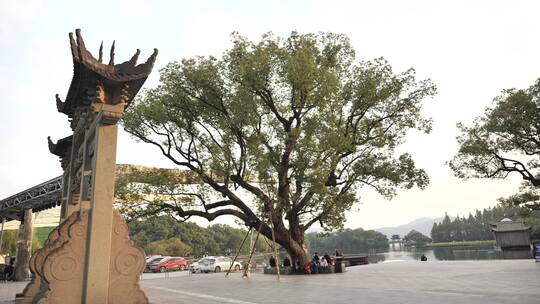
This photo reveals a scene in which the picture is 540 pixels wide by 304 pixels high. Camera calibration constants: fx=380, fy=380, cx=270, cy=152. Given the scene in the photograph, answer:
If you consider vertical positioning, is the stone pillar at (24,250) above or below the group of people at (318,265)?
above

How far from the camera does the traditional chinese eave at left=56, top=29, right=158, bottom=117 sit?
9.31 meters

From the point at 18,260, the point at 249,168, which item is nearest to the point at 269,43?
the point at 249,168

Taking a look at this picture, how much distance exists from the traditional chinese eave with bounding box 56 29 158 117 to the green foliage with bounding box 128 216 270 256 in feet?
183

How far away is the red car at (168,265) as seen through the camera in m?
33.2

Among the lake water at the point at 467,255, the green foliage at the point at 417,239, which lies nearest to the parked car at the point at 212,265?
the lake water at the point at 467,255

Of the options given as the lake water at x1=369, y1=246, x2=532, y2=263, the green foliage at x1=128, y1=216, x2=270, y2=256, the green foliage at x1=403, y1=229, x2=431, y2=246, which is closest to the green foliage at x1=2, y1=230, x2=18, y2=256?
the green foliage at x1=128, y1=216, x2=270, y2=256

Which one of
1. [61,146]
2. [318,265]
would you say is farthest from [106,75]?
[318,265]

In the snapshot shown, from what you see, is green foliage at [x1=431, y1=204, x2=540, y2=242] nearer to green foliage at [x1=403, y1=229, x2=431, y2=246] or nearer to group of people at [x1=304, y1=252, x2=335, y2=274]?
green foliage at [x1=403, y1=229, x2=431, y2=246]

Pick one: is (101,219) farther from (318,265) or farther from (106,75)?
(318,265)

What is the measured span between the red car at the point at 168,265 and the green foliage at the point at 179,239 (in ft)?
90.7

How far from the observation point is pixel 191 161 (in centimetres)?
2081

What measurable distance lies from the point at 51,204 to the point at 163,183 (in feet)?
28.9

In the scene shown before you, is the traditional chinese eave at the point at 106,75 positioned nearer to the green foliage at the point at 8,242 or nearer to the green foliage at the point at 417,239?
the green foliage at the point at 8,242

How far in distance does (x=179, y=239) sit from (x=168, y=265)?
123ft
